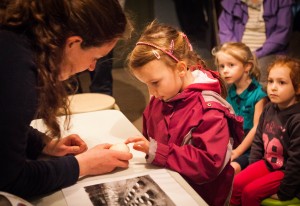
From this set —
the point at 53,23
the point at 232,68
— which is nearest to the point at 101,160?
the point at 53,23

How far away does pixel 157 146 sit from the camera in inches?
40.0

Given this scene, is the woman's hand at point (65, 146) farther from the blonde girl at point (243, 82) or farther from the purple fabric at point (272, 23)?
the purple fabric at point (272, 23)

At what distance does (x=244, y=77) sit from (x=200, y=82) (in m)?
1.01

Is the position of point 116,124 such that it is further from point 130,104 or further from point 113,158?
point 130,104

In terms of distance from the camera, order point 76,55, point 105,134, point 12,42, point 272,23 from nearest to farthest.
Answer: point 12,42 < point 76,55 < point 105,134 < point 272,23

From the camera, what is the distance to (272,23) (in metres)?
2.51

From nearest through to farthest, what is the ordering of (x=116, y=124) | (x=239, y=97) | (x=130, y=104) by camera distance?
(x=116, y=124) < (x=239, y=97) < (x=130, y=104)

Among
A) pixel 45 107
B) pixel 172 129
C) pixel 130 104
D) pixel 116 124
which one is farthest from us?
pixel 130 104

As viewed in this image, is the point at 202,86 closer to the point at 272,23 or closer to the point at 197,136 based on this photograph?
the point at 197,136

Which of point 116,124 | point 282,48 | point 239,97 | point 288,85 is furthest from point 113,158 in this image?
point 282,48

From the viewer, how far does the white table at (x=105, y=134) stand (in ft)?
2.98

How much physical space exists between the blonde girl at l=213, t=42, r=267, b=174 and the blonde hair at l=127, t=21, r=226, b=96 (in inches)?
33.5

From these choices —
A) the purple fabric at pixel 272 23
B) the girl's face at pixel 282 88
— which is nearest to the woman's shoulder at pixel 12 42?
the girl's face at pixel 282 88

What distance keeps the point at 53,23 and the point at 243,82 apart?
1473mm
